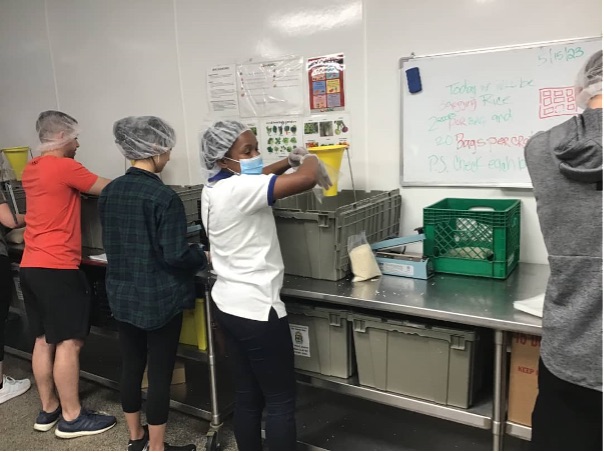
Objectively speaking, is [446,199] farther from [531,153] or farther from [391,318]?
[531,153]

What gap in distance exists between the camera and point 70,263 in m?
2.51

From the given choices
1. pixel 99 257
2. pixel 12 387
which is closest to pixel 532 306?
pixel 99 257

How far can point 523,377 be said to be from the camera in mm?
1765

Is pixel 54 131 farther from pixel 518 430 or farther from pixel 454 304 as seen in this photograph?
pixel 518 430

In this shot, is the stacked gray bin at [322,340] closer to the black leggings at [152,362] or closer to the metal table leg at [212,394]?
the metal table leg at [212,394]

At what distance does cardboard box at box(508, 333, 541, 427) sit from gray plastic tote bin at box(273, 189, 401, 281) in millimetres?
725

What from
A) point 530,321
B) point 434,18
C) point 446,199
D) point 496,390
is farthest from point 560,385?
point 434,18

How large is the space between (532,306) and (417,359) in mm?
463

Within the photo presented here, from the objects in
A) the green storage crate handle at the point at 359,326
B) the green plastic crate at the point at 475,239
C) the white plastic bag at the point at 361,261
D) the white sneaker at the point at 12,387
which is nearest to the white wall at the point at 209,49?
the green plastic crate at the point at 475,239

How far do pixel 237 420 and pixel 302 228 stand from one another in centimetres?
79

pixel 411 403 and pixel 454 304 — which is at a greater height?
pixel 454 304

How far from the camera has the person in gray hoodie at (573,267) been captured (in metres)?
1.18

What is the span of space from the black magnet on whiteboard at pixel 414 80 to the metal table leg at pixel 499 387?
1.16m

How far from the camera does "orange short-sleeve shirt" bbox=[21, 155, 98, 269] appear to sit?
2.41 metres
